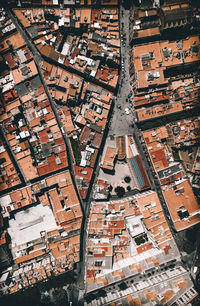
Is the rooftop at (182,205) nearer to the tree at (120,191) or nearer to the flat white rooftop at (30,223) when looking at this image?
the tree at (120,191)

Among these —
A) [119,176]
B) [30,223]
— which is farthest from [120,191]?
[30,223]

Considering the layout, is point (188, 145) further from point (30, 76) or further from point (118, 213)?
point (30, 76)

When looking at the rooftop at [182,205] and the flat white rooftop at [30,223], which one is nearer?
the rooftop at [182,205]

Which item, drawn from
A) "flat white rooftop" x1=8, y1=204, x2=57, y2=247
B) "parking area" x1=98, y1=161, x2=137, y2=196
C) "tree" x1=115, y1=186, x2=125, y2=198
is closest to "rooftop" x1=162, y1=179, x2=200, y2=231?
"parking area" x1=98, y1=161, x2=137, y2=196

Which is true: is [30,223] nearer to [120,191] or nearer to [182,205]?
[120,191]

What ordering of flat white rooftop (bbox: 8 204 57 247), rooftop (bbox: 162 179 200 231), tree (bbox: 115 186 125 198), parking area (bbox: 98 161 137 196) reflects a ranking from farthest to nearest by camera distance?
parking area (bbox: 98 161 137 196)
tree (bbox: 115 186 125 198)
flat white rooftop (bbox: 8 204 57 247)
rooftop (bbox: 162 179 200 231)

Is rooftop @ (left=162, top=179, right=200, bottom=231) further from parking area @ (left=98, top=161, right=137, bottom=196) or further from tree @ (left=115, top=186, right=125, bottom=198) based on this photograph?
tree @ (left=115, top=186, right=125, bottom=198)

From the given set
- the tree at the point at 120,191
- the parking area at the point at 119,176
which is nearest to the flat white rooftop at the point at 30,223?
the parking area at the point at 119,176

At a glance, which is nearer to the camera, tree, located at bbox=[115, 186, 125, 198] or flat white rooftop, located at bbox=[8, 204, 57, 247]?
flat white rooftop, located at bbox=[8, 204, 57, 247]
